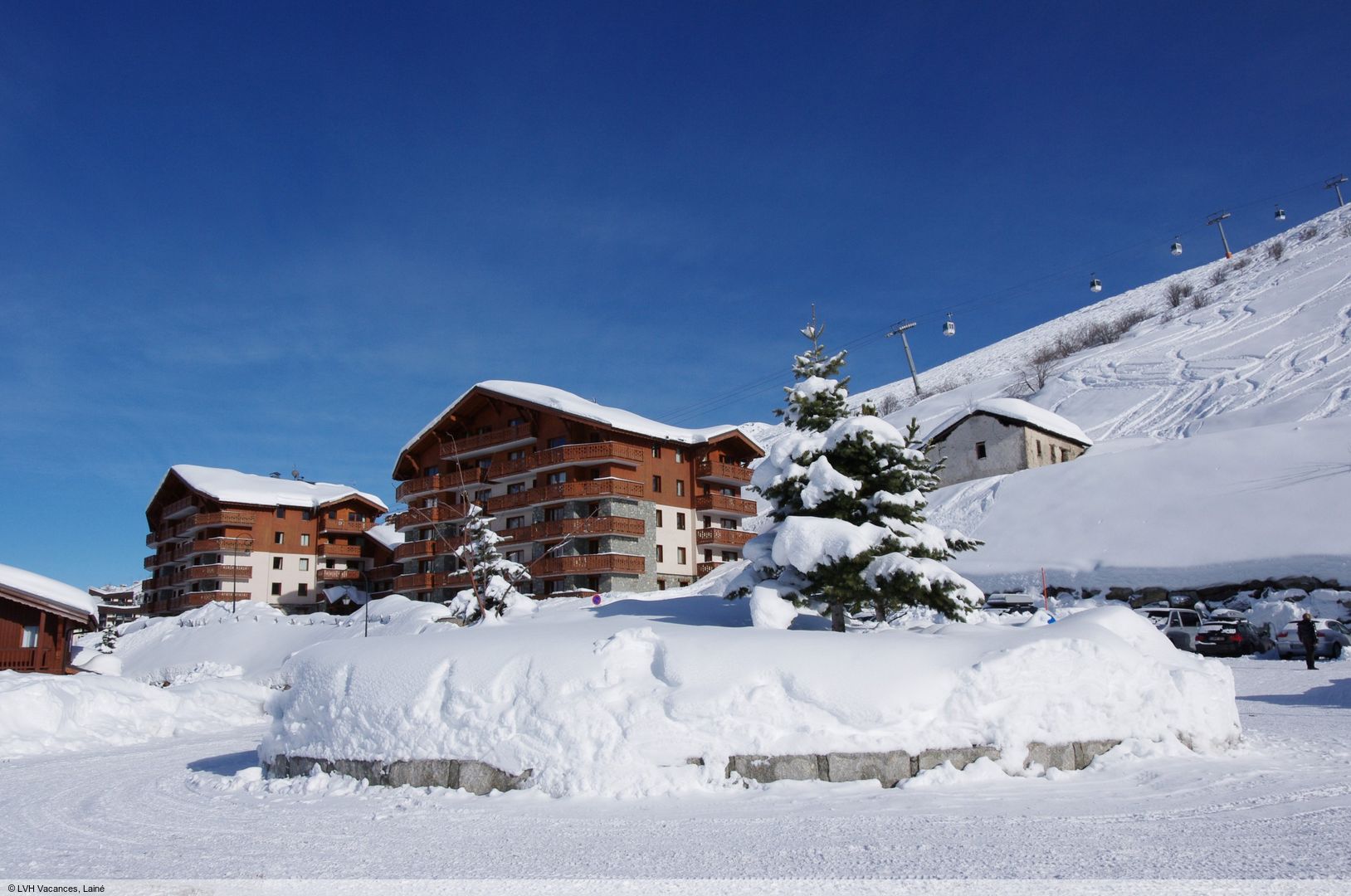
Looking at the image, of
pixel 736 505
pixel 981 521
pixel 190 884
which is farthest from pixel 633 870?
pixel 736 505

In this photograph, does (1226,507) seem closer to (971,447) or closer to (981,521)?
(981,521)

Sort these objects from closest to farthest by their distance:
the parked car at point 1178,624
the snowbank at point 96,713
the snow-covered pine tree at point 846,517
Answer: the snow-covered pine tree at point 846,517 < the snowbank at point 96,713 < the parked car at point 1178,624

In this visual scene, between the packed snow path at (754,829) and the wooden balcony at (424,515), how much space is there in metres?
42.3

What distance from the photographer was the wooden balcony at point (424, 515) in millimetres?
53438

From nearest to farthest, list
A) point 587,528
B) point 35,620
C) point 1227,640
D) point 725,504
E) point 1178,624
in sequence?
point 1227,640
point 1178,624
point 35,620
point 587,528
point 725,504

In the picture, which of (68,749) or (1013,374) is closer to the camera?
(68,749)

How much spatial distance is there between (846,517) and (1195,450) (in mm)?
37200

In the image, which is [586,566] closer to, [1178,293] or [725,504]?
[725,504]

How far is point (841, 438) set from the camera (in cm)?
1653

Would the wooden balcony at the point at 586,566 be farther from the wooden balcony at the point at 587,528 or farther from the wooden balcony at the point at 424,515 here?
the wooden balcony at the point at 424,515

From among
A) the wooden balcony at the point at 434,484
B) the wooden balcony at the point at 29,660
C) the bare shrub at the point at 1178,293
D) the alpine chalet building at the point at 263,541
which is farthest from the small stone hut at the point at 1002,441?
the bare shrub at the point at 1178,293

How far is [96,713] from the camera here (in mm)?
19219

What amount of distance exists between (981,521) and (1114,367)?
4110cm

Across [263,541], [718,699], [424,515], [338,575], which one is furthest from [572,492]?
[718,699]
